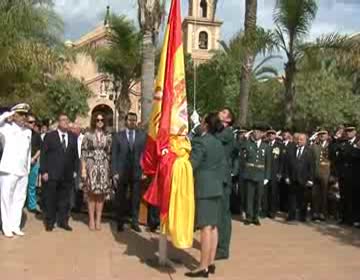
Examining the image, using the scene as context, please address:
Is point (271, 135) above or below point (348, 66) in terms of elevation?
below

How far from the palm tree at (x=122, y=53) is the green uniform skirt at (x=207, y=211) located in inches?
784

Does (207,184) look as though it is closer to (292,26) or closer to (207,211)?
(207,211)

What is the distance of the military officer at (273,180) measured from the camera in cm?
1273

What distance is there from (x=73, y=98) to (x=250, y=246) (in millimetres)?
49287

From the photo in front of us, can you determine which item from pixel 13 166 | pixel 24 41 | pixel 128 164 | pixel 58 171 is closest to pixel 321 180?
pixel 128 164

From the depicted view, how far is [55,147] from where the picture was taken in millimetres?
10633

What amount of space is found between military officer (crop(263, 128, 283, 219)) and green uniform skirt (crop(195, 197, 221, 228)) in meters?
5.41

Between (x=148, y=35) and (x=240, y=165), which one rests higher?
(x=148, y=35)

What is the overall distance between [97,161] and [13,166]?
1.35 meters

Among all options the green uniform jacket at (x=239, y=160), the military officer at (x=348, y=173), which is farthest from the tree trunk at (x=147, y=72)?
the military officer at (x=348, y=173)

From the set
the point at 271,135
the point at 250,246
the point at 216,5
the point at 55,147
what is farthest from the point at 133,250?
the point at 216,5

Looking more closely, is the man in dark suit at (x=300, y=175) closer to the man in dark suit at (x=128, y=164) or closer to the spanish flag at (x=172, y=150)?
the man in dark suit at (x=128, y=164)

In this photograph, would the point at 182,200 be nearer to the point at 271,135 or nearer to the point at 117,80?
the point at 271,135

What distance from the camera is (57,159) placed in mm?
10531
